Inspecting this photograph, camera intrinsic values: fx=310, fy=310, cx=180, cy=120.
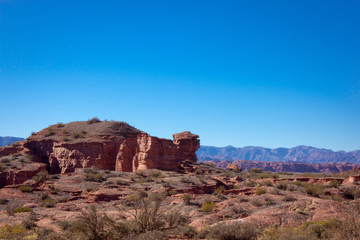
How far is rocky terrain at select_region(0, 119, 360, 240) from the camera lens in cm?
1036

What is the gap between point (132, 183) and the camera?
2428 cm

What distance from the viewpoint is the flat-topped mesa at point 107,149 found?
31.5 m

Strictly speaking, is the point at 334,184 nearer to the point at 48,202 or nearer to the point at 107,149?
the point at 48,202

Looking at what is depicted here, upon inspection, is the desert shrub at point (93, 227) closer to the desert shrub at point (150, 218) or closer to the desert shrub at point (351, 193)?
the desert shrub at point (150, 218)

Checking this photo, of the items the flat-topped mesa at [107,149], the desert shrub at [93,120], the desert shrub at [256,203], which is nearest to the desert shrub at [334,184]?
the desert shrub at [256,203]

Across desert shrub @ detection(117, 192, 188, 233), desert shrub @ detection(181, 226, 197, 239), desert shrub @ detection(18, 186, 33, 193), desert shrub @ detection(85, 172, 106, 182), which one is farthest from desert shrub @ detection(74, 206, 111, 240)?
desert shrub @ detection(85, 172, 106, 182)

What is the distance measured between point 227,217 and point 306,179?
16223mm

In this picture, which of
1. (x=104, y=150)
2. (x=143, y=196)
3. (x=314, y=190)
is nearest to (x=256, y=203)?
(x=314, y=190)

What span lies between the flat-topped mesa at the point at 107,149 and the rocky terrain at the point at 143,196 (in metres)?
0.11

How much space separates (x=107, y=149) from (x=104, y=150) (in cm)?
38

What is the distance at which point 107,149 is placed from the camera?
34.9 metres

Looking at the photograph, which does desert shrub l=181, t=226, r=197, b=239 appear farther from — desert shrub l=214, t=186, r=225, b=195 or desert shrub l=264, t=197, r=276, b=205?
desert shrub l=214, t=186, r=225, b=195

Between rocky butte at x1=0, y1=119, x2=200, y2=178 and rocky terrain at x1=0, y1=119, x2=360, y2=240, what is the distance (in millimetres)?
112

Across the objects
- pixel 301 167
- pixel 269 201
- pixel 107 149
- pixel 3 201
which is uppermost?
pixel 107 149
